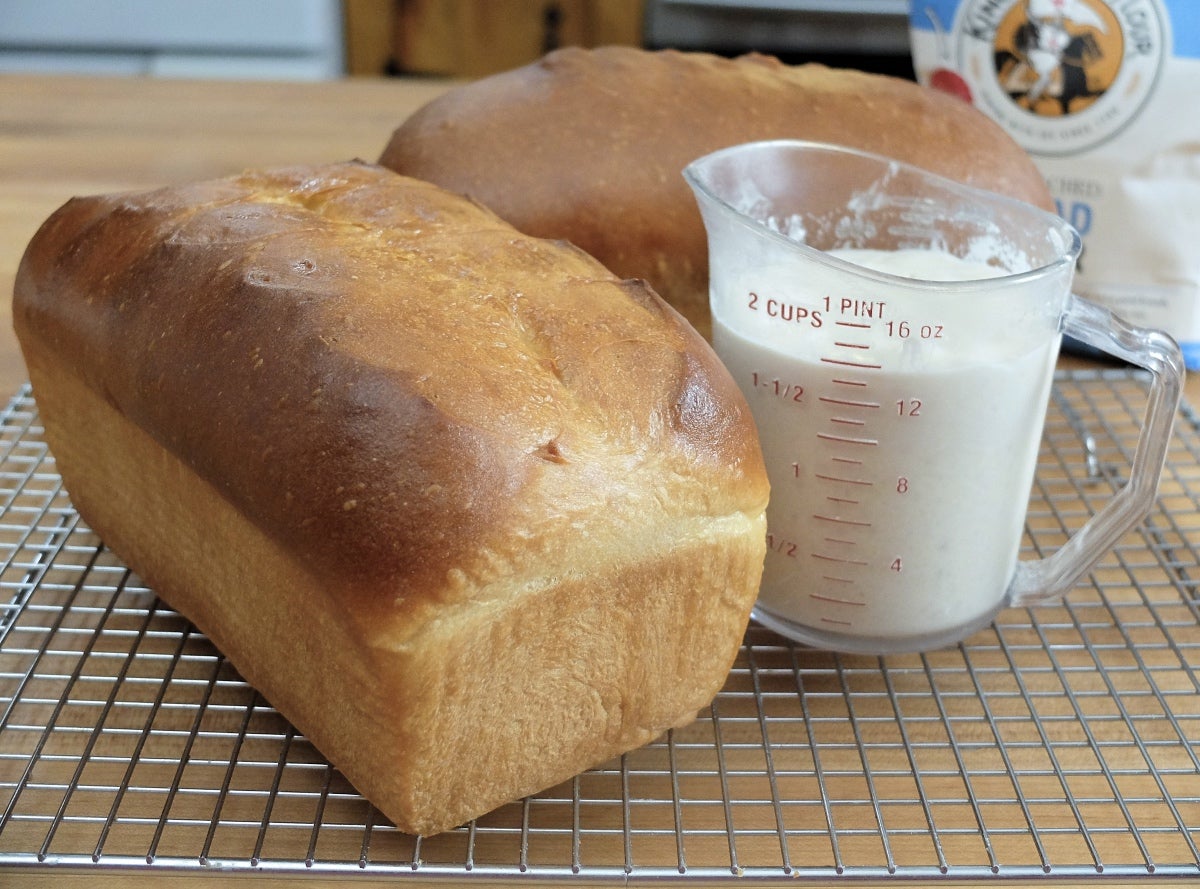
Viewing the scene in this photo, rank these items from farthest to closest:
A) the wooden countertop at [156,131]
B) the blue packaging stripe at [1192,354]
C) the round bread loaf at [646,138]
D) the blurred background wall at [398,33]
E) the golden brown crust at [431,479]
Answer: the blurred background wall at [398,33], the wooden countertop at [156,131], the blue packaging stripe at [1192,354], the round bread loaf at [646,138], the golden brown crust at [431,479]

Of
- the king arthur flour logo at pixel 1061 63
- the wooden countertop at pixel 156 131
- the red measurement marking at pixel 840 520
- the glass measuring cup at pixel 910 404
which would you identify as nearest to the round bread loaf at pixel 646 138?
the king arthur flour logo at pixel 1061 63

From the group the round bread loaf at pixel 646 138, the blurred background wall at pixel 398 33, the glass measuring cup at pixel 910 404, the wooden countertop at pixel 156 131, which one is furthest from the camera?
the blurred background wall at pixel 398 33

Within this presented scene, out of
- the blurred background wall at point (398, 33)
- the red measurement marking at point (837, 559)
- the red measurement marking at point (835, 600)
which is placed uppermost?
the red measurement marking at point (837, 559)

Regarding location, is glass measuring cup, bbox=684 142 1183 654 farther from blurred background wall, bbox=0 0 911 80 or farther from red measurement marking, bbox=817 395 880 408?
blurred background wall, bbox=0 0 911 80

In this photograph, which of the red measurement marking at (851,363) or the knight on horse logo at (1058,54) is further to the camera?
the knight on horse logo at (1058,54)

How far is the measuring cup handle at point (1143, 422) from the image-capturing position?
95 cm

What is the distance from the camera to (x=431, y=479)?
30.4 inches

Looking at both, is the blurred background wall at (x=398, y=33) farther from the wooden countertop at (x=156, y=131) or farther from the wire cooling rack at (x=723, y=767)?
the wire cooling rack at (x=723, y=767)

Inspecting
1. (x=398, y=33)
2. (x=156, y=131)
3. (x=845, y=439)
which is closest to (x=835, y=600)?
(x=845, y=439)

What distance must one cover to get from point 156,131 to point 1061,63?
4.96 ft

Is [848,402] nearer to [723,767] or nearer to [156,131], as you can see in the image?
[723,767]

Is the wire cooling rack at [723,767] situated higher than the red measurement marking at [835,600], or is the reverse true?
the red measurement marking at [835,600]

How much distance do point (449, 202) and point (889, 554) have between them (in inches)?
18.6

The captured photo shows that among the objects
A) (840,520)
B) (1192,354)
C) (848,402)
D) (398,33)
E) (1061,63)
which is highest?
(1061,63)
